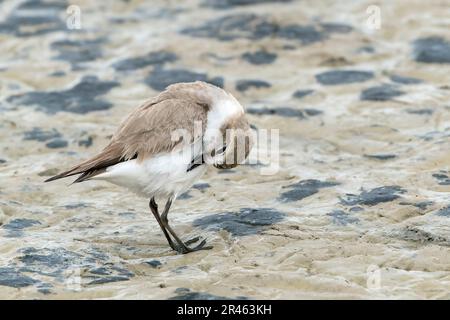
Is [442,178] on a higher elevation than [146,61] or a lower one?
lower

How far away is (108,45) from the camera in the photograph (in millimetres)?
13062

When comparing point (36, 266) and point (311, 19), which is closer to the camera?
point (36, 266)

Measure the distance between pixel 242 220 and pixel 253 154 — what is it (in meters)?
2.03

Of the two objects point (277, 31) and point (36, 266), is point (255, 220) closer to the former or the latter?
point (36, 266)

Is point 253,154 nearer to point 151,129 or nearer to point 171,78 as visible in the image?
point 171,78

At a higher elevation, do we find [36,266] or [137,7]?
[137,7]

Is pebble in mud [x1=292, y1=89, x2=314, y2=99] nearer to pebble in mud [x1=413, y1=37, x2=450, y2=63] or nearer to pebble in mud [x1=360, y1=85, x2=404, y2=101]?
pebble in mud [x1=360, y1=85, x2=404, y2=101]

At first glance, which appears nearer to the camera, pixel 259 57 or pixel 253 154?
pixel 253 154

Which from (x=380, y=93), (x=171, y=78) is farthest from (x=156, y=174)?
(x=171, y=78)

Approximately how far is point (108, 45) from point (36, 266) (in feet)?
22.3

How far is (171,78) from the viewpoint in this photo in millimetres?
11703

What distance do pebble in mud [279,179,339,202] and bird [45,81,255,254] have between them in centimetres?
119
